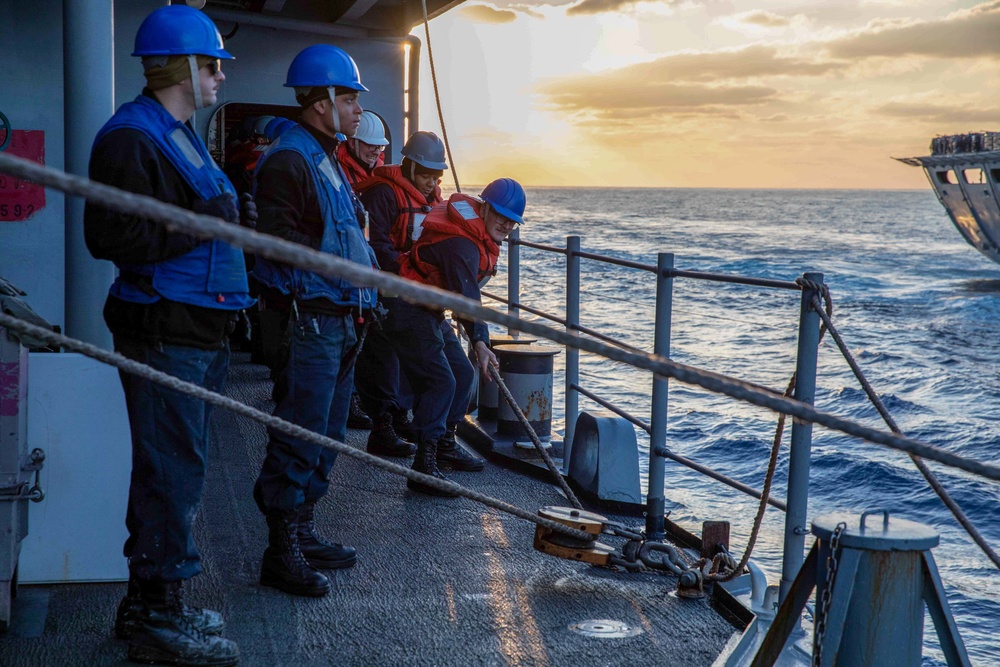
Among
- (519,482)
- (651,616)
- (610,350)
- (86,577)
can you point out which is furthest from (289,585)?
(610,350)

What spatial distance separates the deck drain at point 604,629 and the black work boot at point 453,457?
2086 millimetres

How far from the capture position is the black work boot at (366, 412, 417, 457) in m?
5.67

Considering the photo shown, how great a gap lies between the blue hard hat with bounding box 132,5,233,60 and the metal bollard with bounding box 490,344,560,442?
11.4 feet

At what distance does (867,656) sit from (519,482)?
11.0 feet

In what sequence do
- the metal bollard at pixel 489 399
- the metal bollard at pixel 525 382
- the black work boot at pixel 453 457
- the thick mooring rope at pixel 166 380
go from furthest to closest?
the metal bollard at pixel 489 399, the metal bollard at pixel 525 382, the black work boot at pixel 453 457, the thick mooring rope at pixel 166 380

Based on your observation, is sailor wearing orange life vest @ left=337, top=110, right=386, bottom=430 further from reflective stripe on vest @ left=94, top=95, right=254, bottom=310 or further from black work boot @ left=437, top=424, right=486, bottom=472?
reflective stripe on vest @ left=94, top=95, right=254, bottom=310

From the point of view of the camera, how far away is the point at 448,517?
4.56 metres

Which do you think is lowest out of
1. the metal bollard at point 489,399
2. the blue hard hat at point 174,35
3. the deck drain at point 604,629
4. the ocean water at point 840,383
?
the ocean water at point 840,383

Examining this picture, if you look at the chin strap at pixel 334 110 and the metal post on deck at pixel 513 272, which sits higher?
the chin strap at pixel 334 110

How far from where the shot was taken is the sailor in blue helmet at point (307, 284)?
3373mm

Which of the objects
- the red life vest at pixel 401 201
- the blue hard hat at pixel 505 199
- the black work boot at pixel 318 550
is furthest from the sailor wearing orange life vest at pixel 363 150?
the black work boot at pixel 318 550

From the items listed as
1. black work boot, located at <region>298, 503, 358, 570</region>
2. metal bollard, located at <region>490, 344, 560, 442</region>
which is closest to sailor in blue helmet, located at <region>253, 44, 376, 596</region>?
black work boot, located at <region>298, 503, 358, 570</region>

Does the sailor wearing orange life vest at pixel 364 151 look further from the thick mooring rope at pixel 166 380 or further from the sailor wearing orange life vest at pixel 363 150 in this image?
the thick mooring rope at pixel 166 380

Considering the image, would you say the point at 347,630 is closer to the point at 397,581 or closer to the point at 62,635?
the point at 397,581
